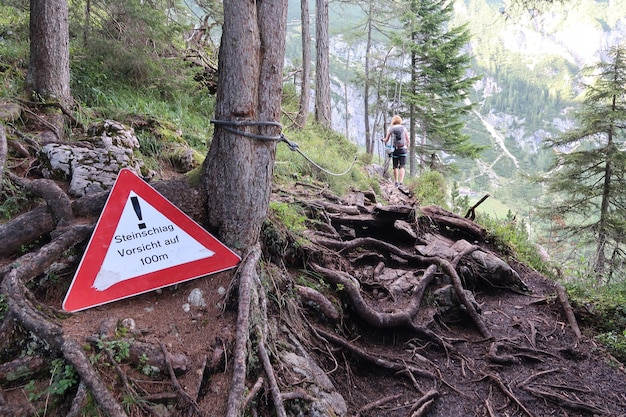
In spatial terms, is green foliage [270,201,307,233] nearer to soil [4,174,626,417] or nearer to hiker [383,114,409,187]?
soil [4,174,626,417]

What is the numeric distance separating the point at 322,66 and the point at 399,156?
5480 mm

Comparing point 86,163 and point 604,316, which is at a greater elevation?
point 86,163

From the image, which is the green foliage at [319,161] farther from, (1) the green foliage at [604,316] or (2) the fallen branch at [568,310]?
(1) the green foliage at [604,316]

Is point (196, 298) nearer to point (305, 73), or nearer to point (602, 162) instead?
point (305, 73)

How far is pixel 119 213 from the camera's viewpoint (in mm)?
2674

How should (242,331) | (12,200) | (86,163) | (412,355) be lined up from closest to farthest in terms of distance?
(242,331) < (12,200) < (86,163) < (412,355)

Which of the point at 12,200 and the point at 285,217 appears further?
the point at 285,217

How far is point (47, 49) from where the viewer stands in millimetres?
5309

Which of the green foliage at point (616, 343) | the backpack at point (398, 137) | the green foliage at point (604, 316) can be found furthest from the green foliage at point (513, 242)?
the backpack at point (398, 137)

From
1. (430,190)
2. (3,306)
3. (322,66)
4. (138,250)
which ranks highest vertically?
(322,66)

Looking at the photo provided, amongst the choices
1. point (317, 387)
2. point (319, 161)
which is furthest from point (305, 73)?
point (317, 387)

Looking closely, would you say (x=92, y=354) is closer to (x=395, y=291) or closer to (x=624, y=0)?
(x=395, y=291)

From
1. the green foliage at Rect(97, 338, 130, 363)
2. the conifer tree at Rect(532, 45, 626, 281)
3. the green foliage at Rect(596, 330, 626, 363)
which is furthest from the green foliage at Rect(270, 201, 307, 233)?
the conifer tree at Rect(532, 45, 626, 281)

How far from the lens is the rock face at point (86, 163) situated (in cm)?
356
